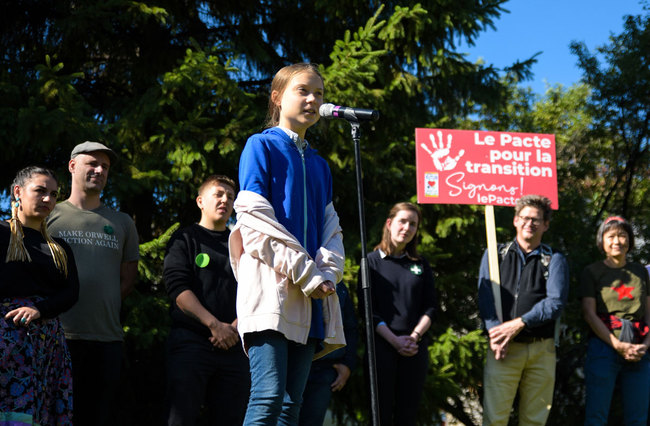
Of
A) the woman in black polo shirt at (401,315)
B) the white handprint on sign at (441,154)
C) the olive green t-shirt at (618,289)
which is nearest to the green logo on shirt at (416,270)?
the woman in black polo shirt at (401,315)

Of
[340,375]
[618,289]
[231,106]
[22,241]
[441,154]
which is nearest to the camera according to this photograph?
[22,241]

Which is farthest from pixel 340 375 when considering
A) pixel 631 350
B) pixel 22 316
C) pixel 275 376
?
pixel 275 376

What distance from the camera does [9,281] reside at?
3.62 m

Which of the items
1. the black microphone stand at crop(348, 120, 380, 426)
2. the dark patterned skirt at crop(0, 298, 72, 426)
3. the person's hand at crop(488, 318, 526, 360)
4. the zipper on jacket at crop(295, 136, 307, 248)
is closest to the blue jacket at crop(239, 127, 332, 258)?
the zipper on jacket at crop(295, 136, 307, 248)

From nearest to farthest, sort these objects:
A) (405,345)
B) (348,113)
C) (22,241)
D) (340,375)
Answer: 1. (348,113)
2. (22,241)
3. (405,345)
4. (340,375)

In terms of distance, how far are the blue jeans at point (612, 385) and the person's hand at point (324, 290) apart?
333 cm

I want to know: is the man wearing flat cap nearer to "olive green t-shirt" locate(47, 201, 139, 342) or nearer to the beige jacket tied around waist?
"olive green t-shirt" locate(47, 201, 139, 342)

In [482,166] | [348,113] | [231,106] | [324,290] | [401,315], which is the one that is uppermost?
[231,106]

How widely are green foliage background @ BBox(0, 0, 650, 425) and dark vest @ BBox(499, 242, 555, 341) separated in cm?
158

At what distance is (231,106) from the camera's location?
6.24 meters

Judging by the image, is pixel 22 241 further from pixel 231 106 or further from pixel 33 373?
pixel 231 106

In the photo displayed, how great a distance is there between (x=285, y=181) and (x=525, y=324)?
8.93ft

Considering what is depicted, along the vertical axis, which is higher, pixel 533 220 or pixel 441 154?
pixel 441 154

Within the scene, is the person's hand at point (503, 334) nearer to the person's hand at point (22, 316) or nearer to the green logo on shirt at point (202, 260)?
the green logo on shirt at point (202, 260)
